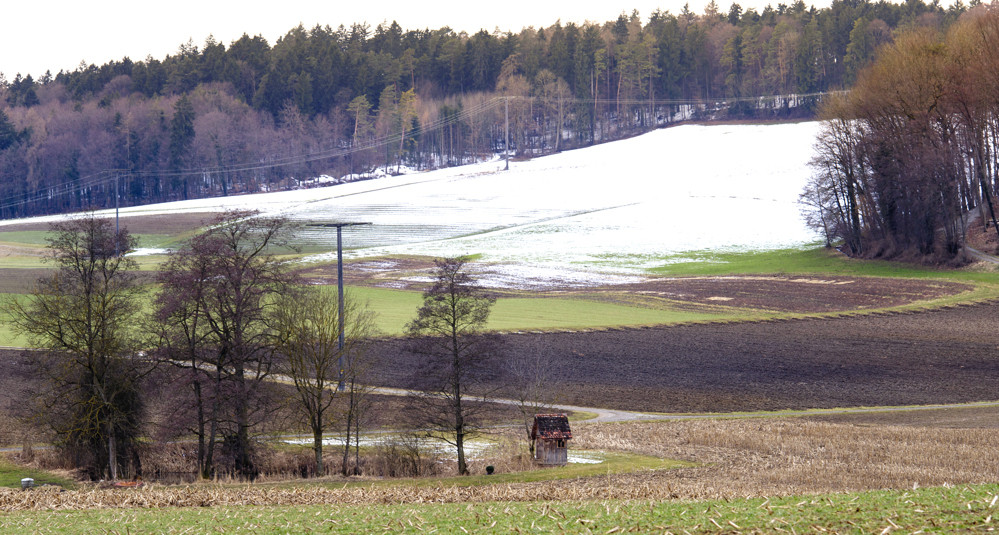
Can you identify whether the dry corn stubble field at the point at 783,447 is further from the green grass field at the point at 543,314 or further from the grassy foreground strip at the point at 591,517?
the green grass field at the point at 543,314

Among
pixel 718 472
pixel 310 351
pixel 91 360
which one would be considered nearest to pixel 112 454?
pixel 91 360

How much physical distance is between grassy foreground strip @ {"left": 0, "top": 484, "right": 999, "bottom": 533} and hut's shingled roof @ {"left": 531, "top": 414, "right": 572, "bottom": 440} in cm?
1212

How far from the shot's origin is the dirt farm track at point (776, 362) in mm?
38406

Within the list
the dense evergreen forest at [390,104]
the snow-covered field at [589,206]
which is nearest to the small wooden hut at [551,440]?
the snow-covered field at [589,206]

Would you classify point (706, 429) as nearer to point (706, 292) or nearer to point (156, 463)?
point (156, 463)

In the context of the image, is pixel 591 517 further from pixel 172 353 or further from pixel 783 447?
pixel 172 353

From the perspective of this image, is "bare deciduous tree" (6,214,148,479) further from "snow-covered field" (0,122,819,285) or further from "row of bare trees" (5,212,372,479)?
"snow-covered field" (0,122,819,285)

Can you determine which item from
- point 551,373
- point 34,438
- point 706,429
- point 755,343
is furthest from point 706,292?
point 34,438

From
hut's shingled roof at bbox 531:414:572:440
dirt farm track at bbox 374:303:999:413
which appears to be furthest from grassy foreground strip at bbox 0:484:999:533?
dirt farm track at bbox 374:303:999:413

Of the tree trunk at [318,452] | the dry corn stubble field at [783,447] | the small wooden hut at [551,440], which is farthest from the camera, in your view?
the tree trunk at [318,452]

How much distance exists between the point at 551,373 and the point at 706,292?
2731cm

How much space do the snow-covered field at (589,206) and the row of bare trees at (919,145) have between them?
9890 mm

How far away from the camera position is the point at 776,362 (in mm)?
45031

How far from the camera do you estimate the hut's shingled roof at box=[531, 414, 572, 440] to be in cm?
2808
